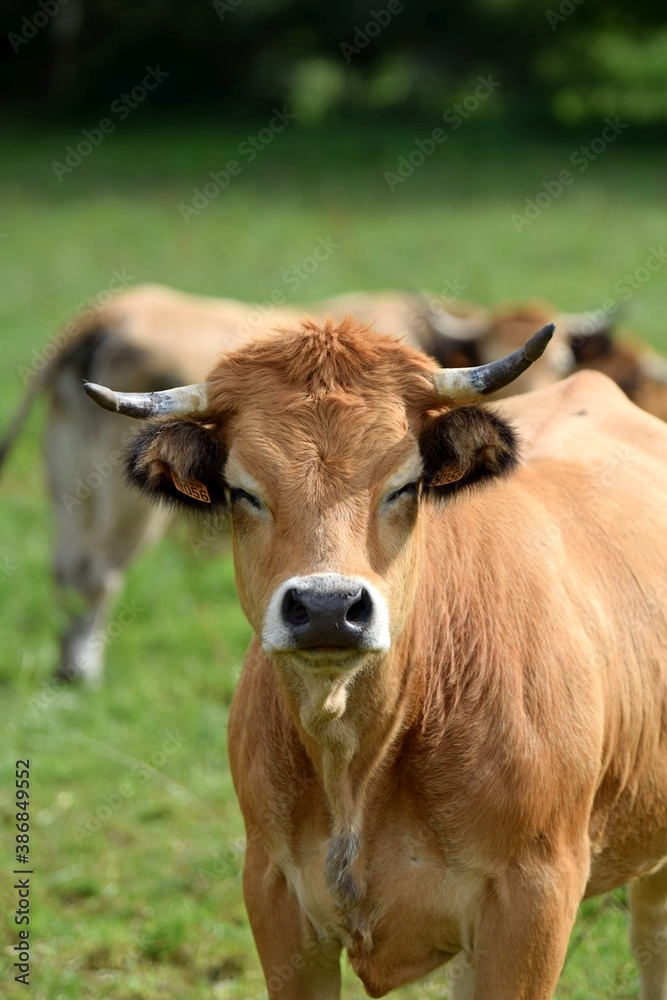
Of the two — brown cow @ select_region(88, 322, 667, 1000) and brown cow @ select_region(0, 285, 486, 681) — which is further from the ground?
brown cow @ select_region(88, 322, 667, 1000)

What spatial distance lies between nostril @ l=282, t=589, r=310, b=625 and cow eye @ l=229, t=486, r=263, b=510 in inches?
16.5

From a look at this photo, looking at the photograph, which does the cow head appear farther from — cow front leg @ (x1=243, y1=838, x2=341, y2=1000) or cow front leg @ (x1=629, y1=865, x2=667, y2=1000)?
cow front leg @ (x1=629, y1=865, x2=667, y2=1000)

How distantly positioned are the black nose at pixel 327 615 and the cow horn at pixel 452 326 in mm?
7922

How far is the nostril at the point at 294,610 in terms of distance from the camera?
321cm

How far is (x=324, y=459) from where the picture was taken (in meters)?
3.49

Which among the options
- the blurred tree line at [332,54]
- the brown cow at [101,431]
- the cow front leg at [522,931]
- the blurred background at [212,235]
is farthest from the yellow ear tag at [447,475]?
the blurred tree line at [332,54]

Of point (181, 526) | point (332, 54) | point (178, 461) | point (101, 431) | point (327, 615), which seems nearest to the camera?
point (327, 615)

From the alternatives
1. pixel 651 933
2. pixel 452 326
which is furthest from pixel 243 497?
pixel 452 326

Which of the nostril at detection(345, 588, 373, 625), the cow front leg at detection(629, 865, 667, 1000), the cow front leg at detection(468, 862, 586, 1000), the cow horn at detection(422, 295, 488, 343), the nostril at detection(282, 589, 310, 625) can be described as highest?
the nostril at detection(345, 588, 373, 625)

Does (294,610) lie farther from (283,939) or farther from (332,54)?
(332,54)

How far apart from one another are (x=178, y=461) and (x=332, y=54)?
3331 cm

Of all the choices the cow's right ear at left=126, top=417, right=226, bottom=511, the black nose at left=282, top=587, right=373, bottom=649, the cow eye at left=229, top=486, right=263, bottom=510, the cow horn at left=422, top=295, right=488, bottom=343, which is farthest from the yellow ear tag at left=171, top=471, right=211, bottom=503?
the cow horn at left=422, top=295, right=488, bottom=343

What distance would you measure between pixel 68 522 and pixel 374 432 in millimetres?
6357

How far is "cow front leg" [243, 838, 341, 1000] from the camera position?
3932mm
